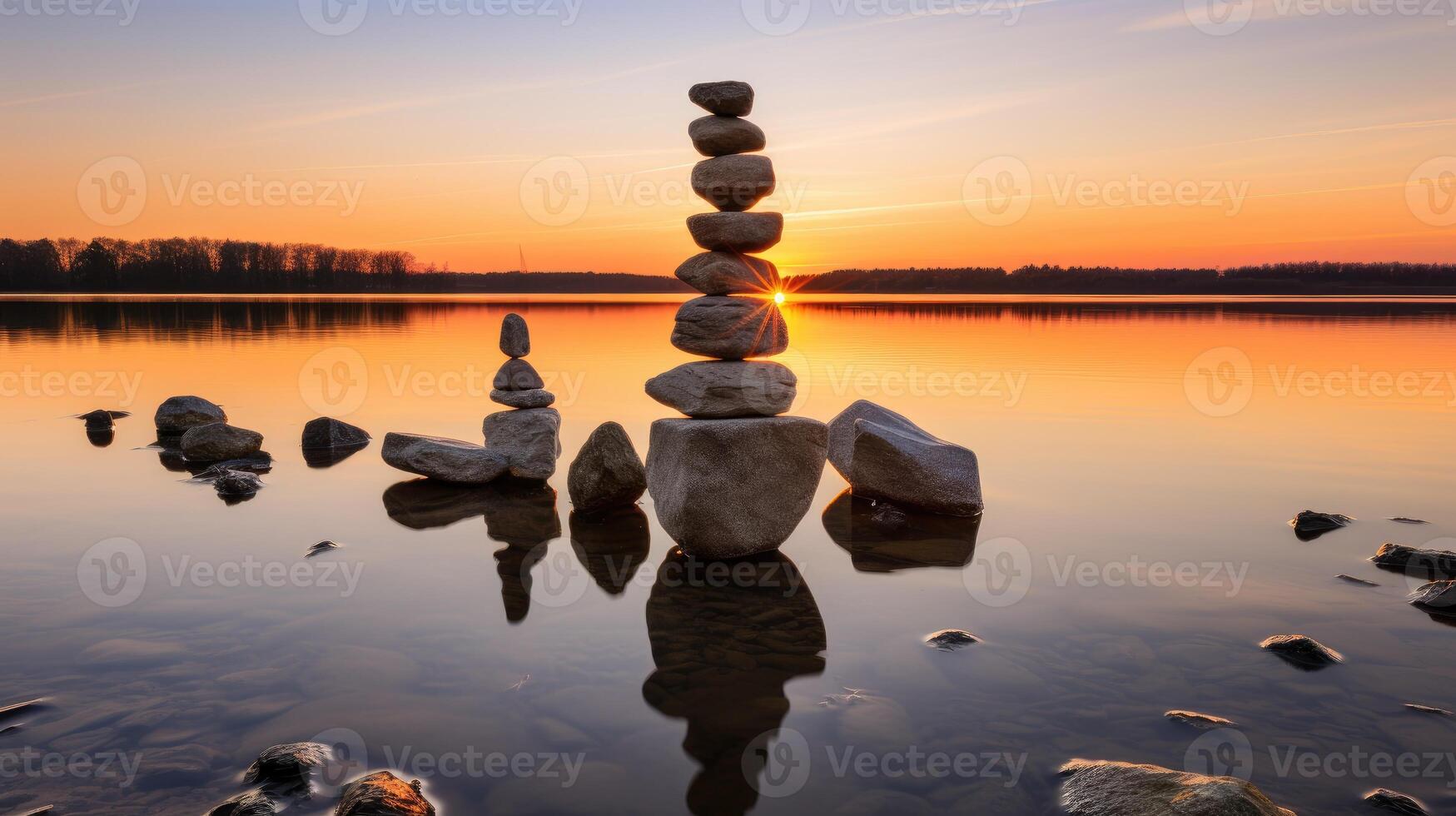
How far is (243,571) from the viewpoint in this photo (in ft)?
28.6

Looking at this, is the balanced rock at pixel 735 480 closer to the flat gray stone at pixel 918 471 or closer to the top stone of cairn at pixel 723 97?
the flat gray stone at pixel 918 471

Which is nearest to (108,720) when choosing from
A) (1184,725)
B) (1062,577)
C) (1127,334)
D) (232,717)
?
(232,717)

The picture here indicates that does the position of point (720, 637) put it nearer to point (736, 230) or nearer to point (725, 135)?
point (736, 230)

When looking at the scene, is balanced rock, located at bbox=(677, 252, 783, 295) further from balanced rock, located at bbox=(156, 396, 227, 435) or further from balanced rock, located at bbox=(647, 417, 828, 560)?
balanced rock, located at bbox=(156, 396, 227, 435)

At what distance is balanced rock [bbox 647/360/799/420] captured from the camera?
31.2ft

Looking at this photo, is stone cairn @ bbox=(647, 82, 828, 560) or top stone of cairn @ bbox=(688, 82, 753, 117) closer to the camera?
stone cairn @ bbox=(647, 82, 828, 560)

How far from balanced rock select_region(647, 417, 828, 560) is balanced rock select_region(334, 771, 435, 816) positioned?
185 inches

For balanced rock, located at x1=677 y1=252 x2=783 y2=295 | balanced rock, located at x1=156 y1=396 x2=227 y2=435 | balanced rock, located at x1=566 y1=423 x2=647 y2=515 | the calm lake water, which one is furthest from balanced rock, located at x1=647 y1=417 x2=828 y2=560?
balanced rock, located at x1=156 y1=396 x2=227 y2=435

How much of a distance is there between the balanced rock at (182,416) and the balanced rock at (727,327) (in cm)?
1187

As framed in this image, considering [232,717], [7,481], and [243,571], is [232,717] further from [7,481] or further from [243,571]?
[7,481]

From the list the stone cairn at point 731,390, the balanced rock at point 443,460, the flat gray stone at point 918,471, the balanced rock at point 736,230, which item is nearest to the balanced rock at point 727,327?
the stone cairn at point 731,390

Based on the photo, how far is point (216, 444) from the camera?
1462 cm

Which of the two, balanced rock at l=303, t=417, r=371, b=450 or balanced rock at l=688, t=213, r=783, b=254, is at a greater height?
balanced rock at l=688, t=213, r=783, b=254

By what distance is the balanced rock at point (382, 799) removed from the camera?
439cm
